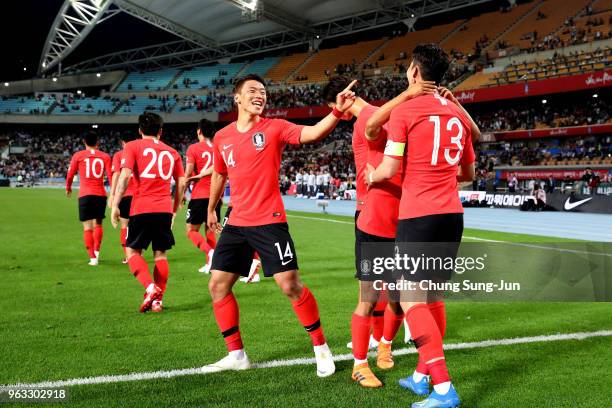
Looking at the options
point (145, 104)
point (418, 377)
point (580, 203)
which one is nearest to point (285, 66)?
point (145, 104)

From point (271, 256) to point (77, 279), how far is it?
5.40 m

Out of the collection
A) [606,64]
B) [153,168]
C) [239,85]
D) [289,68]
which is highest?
[289,68]

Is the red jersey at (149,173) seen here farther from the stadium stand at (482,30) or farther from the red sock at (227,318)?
the stadium stand at (482,30)

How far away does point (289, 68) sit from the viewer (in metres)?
60.9

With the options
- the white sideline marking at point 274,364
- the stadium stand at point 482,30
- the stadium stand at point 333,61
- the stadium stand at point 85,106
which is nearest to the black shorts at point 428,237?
the white sideline marking at point 274,364

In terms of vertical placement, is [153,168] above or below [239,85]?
below

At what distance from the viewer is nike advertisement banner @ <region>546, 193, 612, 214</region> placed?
2120 cm

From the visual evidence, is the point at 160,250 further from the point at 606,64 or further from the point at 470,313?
the point at 606,64

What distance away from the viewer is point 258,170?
438 centimetres

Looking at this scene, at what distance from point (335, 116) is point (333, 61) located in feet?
181

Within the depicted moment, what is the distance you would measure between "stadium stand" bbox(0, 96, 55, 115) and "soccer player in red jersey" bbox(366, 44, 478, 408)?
228ft

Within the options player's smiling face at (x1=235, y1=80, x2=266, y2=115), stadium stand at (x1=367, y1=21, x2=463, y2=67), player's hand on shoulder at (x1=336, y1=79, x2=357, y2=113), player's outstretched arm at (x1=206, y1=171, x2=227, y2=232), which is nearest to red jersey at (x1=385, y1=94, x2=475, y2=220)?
player's hand on shoulder at (x1=336, y1=79, x2=357, y2=113)

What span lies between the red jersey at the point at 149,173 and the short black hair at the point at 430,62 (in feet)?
12.7

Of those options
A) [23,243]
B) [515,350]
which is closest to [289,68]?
[23,243]
